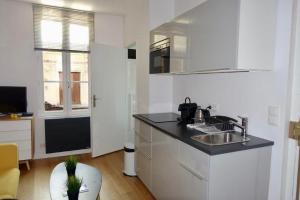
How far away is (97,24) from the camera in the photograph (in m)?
3.90

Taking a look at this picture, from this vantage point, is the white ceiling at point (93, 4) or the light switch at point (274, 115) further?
the white ceiling at point (93, 4)

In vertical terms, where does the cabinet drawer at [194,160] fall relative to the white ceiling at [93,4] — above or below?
below

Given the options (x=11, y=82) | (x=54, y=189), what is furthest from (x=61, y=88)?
(x=54, y=189)

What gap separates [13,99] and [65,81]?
864 mm

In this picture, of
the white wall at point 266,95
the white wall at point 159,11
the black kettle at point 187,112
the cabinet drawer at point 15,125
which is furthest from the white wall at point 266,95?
the cabinet drawer at point 15,125

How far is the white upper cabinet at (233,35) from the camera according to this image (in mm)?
1448

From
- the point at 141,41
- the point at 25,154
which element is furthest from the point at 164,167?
the point at 25,154

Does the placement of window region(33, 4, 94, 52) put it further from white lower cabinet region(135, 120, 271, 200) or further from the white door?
white lower cabinet region(135, 120, 271, 200)

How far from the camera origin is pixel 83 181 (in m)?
1.92

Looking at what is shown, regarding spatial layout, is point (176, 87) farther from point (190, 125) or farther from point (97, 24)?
point (97, 24)

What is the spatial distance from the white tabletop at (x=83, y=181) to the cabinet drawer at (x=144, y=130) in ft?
2.30

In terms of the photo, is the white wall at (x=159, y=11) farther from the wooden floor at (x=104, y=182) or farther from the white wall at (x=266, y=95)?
the wooden floor at (x=104, y=182)

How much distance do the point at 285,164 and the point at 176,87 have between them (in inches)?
65.9

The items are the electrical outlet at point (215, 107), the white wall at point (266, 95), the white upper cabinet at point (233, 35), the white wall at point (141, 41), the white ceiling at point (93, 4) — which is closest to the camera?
the white upper cabinet at point (233, 35)
